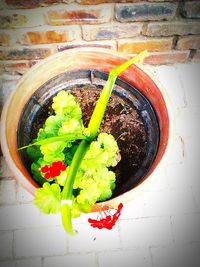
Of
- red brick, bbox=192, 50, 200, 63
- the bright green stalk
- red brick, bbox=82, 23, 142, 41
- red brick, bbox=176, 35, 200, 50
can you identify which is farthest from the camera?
red brick, bbox=192, 50, 200, 63

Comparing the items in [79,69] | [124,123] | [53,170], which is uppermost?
[79,69]

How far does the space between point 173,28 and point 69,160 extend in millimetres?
698

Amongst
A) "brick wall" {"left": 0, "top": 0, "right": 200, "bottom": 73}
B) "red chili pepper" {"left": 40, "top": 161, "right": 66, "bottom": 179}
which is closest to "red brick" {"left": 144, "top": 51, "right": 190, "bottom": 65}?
"brick wall" {"left": 0, "top": 0, "right": 200, "bottom": 73}

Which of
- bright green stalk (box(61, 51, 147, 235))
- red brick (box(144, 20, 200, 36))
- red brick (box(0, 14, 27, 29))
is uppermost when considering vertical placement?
red brick (box(0, 14, 27, 29))

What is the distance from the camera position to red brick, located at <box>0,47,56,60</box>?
1.40 metres

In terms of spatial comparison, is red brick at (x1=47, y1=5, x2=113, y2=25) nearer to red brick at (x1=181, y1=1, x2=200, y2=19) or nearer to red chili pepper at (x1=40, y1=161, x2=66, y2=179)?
red brick at (x1=181, y1=1, x2=200, y2=19)

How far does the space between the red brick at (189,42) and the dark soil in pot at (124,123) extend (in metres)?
0.35

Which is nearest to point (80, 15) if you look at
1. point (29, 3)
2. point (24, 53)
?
point (29, 3)

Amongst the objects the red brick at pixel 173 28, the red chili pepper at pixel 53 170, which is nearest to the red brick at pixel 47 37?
the red brick at pixel 173 28

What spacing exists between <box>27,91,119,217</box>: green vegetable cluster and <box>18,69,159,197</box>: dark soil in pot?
0.13 meters

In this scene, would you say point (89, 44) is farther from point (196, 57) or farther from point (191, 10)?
point (196, 57)

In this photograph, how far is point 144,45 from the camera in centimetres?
143

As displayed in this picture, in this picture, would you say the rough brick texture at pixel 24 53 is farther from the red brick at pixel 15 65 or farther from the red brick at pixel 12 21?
the red brick at pixel 12 21

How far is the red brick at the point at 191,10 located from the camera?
1.24 m
